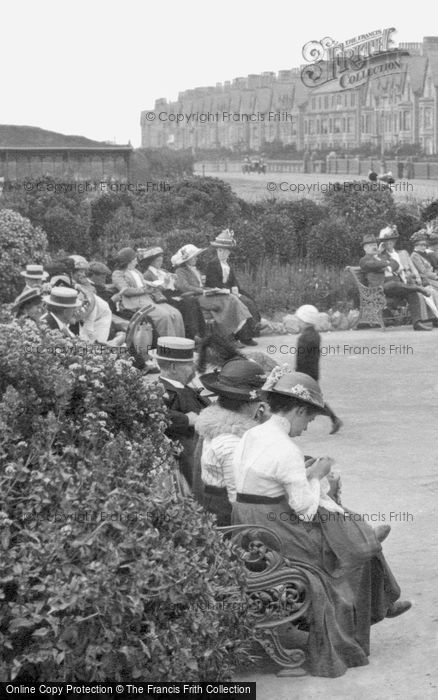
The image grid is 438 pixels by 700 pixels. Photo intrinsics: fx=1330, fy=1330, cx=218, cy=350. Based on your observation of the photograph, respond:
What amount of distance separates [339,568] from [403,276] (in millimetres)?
11798

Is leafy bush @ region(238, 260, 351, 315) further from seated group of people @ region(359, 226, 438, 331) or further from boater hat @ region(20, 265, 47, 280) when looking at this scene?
boater hat @ region(20, 265, 47, 280)

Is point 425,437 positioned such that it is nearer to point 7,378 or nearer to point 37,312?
point 37,312

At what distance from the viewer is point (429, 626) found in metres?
6.58

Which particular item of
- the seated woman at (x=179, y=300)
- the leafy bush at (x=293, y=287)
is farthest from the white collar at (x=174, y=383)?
the leafy bush at (x=293, y=287)

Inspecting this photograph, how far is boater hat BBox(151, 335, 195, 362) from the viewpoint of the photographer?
26.8ft

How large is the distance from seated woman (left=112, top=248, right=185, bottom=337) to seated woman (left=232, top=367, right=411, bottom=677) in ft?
24.0

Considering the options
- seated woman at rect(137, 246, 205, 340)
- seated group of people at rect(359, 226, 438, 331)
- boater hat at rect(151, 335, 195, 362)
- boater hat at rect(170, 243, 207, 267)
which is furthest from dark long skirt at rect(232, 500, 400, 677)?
seated group of people at rect(359, 226, 438, 331)

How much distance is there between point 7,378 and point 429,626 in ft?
8.06

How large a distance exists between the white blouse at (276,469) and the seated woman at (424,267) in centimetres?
1141

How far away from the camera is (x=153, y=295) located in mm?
14727

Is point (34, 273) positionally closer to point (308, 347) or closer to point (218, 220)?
point (308, 347)

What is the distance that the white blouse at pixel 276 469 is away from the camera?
620 centimetres

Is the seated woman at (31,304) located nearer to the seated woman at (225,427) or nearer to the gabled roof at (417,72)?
the seated woman at (225,427)

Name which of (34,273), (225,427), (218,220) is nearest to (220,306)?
(34,273)
